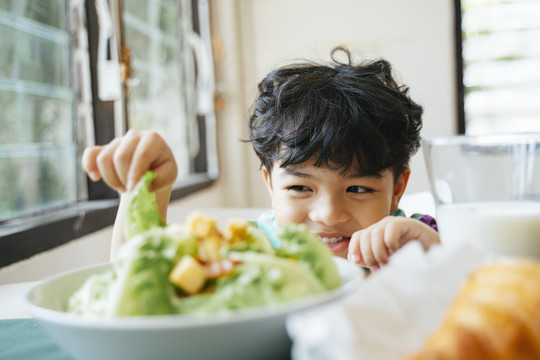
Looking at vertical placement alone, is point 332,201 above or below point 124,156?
below

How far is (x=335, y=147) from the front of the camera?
1065 millimetres

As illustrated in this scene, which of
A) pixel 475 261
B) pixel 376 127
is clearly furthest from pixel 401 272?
pixel 376 127

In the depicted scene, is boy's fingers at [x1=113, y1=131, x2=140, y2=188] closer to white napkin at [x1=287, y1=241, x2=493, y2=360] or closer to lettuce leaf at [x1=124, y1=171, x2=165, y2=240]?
lettuce leaf at [x1=124, y1=171, x2=165, y2=240]

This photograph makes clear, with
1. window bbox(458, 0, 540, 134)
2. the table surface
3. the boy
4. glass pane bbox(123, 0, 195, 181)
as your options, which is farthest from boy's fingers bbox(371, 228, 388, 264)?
window bbox(458, 0, 540, 134)

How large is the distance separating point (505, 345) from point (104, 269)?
42 cm

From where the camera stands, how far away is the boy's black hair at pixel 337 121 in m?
1.07

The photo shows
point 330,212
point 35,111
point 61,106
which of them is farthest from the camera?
point 61,106

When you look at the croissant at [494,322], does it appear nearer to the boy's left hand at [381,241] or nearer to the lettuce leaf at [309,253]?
the lettuce leaf at [309,253]

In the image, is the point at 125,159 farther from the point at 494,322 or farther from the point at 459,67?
the point at 459,67

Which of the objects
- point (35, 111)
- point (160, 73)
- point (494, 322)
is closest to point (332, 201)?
point (494, 322)

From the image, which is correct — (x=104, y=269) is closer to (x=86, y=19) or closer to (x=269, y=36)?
(x=86, y=19)

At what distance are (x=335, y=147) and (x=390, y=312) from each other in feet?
2.38

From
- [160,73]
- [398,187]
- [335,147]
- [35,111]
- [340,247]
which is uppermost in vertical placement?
[160,73]

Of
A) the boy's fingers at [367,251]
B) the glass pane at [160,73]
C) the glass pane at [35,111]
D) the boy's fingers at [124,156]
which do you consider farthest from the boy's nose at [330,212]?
the glass pane at [160,73]
